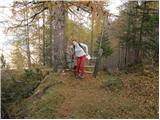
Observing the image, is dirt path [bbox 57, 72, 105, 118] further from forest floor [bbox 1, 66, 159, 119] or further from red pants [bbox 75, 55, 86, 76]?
red pants [bbox 75, 55, 86, 76]

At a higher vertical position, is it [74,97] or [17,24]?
[17,24]

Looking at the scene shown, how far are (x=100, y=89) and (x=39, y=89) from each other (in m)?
1.92

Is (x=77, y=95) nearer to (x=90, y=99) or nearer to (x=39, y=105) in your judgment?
(x=90, y=99)

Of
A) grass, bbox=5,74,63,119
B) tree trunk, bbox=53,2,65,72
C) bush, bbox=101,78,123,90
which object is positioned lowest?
grass, bbox=5,74,63,119

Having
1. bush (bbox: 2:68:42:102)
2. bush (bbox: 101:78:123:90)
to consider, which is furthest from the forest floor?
bush (bbox: 2:68:42:102)

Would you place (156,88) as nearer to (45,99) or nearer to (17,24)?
(45,99)

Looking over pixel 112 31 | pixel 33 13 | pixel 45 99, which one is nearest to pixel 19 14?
pixel 33 13

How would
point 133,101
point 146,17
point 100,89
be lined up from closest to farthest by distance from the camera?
point 133,101 → point 100,89 → point 146,17

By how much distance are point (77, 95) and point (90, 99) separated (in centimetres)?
53

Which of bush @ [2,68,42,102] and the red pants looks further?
the red pants

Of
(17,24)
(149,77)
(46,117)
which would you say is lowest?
(46,117)

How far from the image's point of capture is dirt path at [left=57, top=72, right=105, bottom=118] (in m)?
7.82

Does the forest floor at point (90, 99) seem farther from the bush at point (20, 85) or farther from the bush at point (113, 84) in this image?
the bush at point (20, 85)

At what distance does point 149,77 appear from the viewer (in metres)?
10.3
